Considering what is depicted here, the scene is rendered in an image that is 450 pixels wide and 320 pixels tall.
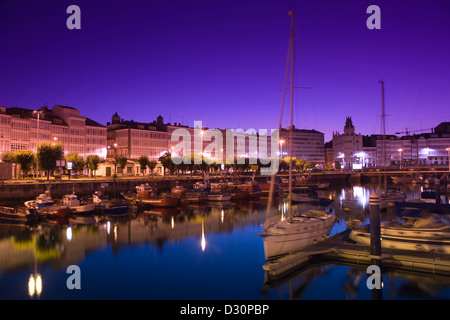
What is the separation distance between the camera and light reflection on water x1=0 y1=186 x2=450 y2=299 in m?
17.8

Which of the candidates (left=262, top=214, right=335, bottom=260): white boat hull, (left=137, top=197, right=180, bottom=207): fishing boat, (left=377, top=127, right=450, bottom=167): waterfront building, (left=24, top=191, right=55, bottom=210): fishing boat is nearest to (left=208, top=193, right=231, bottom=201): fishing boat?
(left=137, top=197, right=180, bottom=207): fishing boat

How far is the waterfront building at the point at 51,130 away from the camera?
80.7 metres

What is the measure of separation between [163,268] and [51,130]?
266ft

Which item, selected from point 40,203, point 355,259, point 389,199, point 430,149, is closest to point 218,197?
point 389,199

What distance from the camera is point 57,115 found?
9838cm

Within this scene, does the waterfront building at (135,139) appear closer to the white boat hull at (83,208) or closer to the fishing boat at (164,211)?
the fishing boat at (164,211)

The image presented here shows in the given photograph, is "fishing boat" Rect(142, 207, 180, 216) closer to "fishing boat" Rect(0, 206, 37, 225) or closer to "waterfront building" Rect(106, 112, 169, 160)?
"fishing boat" Rect(0, 206, 37, 225)

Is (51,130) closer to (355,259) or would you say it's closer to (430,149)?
(355,259)

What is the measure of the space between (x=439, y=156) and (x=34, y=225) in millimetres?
195859

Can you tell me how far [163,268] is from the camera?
73.6 ft

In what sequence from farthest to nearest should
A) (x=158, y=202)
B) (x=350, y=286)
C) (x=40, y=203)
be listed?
1. (x=158, y=202)
2. (x=40, y=203)
3. (x=350, y=286)

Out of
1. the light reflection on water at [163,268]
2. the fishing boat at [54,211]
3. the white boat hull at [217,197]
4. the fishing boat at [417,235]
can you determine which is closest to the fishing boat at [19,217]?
the fishing boat at [54,211]
